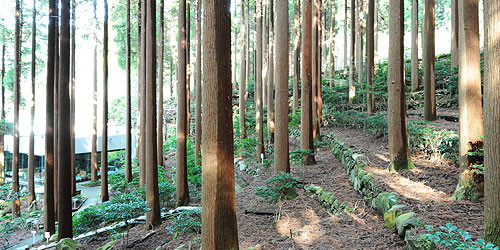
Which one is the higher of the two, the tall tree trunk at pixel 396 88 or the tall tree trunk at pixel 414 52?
the tall tree trunk at pixel 414 52

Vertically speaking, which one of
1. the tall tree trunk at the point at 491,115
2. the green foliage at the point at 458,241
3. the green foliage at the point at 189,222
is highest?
the tall tree trunk at the point at 491,115

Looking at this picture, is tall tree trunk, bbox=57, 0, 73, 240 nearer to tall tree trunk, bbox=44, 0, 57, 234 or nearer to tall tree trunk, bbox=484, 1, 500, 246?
tall tree trunk, bbox=44, 0, 57, 234

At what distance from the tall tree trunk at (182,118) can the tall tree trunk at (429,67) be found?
800 centimetres

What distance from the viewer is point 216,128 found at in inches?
155

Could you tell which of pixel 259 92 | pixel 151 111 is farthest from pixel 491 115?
pixel 259 92

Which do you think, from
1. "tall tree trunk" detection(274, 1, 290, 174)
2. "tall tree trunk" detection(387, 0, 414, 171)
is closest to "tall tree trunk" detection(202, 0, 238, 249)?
"tall tree trunk" detection(274, 1, 290, 174)

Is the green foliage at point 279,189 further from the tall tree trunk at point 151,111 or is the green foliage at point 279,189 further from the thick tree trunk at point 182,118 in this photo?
the thick tree trunk at point 182,118

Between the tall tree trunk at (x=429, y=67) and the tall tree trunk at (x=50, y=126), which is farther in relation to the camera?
the tall tree trunk at (x=429, y=67)

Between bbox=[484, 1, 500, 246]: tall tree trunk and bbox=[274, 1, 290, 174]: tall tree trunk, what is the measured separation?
434cm

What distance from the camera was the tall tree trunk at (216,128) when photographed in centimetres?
394

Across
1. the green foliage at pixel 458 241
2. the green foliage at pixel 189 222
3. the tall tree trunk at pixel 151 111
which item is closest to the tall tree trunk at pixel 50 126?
the tall tree trunk at pixel 151 111

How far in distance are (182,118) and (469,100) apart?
7.25 meters

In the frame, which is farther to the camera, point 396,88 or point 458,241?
point 396,88

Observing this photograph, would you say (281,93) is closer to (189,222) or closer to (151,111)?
(151,111)
